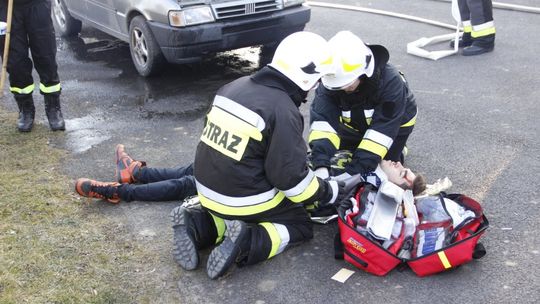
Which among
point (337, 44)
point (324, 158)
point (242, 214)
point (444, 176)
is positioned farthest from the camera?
point (444, 176)

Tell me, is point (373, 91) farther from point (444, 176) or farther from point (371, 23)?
point (371, 23)

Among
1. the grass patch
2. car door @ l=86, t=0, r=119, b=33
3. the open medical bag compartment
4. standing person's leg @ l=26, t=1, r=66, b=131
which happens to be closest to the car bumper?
car door @ l=86, t=0, r=119, b=33

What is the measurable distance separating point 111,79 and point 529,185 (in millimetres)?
4929

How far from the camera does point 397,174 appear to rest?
407 centimetres

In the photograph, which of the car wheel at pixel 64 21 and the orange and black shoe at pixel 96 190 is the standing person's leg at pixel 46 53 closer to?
the orange and black shoe at pixel 96 190

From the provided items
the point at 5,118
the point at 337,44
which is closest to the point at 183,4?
the point at 5,118

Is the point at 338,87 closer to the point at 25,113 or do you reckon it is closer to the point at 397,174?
the point at 397,174

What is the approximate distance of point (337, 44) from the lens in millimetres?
3826

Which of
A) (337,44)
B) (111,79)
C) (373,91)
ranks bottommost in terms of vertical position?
(111,79)

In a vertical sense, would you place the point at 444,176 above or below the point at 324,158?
below

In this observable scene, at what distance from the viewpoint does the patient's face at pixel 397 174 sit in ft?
13.2

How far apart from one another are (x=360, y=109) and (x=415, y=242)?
42.2 inches

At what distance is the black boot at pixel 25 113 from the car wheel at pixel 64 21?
3.74 metres

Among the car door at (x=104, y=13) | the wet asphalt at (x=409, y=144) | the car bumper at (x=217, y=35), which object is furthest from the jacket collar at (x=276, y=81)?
the car door at (x=104, y=13)
